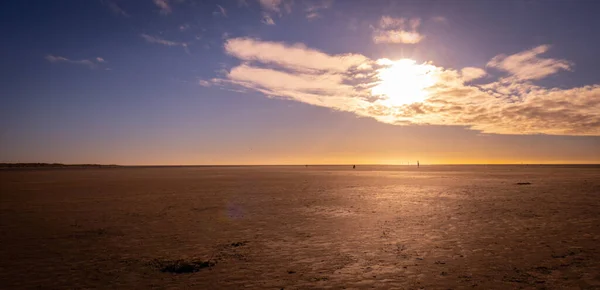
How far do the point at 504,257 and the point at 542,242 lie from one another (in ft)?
10.6

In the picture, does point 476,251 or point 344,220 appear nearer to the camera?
point 476,251

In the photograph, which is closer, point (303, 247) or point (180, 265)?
point (180, 265)

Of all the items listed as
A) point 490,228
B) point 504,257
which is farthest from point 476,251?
point 490,228

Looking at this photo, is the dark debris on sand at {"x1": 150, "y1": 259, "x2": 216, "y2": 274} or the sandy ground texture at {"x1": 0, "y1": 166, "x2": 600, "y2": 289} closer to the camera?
the sandy ground texture at {"x1": 0, "y1": 166, "x2": 600, "y2": 289}

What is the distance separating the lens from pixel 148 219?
19.2m

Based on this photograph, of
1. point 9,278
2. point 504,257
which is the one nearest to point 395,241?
point 504,257

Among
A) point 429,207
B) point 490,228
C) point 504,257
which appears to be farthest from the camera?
point 429,207

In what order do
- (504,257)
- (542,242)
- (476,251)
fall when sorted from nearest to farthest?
(504,257)
(476,251)
(542,242)

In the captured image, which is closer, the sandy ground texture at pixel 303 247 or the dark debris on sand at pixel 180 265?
the sandy ground texture at pixel 303 247

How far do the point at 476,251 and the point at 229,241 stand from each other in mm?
9446

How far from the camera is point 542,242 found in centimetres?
1317

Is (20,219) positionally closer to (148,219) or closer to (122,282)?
(148,219)

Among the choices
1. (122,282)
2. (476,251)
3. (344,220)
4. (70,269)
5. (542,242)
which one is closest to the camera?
(122,282)

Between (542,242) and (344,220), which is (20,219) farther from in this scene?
(542,242)
